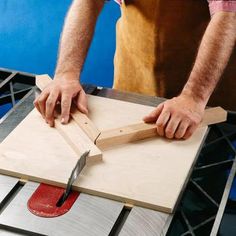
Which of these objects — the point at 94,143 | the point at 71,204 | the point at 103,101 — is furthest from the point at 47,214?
the point at 103,101

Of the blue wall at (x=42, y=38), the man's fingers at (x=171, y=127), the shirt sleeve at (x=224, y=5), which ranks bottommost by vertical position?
the blue wall at (x=42, y=38)

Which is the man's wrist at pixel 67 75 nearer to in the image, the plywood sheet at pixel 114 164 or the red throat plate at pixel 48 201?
the plywood sheet at pixel 114 164

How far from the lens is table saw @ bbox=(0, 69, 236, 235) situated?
1.12m

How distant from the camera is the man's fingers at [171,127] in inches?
55.6

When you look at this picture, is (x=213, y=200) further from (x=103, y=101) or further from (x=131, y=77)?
(x=131, y=77)

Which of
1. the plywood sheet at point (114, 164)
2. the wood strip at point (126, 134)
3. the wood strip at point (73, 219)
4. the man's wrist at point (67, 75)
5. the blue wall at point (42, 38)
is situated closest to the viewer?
the wood strip at point (73, 219)

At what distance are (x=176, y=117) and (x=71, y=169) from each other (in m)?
0.37

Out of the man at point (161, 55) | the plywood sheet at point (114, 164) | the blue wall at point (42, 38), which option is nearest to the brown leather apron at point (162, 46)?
the man at point (161, 55)

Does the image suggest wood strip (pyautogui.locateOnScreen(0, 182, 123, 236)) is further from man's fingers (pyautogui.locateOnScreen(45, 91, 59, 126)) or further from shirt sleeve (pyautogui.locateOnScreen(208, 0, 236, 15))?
shirt sleeve (pyautogui.locateOnScreen(208, 0, 236, 15))

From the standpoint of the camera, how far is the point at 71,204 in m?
1.19

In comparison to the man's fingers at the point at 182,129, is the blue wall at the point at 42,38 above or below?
below

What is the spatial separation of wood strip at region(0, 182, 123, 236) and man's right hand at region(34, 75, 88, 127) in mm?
355

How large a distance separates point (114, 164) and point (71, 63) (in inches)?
21.3

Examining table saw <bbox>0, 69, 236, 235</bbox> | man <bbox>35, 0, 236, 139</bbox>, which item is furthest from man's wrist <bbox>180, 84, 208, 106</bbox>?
table saw <bbox>0, 69, 236, 235</bbox>
